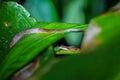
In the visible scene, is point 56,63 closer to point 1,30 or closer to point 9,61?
point 9,61

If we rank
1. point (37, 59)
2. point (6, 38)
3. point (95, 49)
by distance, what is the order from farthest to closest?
point (6, 38) < point (37, 59) < point (95, 49)

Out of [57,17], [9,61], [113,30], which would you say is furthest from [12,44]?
[113,30]

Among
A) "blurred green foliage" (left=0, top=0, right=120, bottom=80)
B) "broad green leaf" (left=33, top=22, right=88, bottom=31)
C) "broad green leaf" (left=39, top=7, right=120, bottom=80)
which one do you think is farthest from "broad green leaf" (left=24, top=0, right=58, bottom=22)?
"broad green leaf" (left=39, top=7, right=120, bottom=80)

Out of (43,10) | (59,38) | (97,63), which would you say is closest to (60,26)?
(59,38)

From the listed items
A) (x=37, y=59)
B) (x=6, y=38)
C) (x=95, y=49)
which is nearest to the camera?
(x=95, y=49)

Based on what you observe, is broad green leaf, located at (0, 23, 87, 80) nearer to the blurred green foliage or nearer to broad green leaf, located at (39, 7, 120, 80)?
the blurred green foliage

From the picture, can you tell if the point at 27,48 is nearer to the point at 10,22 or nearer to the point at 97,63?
the point at 10,22
